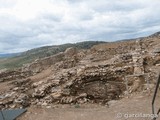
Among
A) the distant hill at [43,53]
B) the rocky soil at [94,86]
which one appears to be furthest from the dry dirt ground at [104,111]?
the distant hill at [43,53]

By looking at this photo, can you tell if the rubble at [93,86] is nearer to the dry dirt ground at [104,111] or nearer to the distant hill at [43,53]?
the dry dirt ground at [104,111]

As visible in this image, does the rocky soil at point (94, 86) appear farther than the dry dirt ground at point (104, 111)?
Yes

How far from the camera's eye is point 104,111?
11906mm

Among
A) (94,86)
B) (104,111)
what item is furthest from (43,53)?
(104,111)

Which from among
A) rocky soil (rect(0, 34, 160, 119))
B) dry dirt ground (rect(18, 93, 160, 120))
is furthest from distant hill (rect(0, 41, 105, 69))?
dry dirt ground (rect(18, 93, 160, 120))

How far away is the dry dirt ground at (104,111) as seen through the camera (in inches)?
437

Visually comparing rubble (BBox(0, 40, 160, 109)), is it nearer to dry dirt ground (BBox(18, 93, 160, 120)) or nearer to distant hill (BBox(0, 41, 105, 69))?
dry dirt ground (BBox(18, 93, 160, 120))

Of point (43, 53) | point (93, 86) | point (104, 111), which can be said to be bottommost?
point (43, 53)

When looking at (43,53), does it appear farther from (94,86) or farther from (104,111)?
(104,111)

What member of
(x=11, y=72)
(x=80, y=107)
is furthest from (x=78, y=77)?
(x=11, y=72)

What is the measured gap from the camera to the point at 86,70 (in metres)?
18.5

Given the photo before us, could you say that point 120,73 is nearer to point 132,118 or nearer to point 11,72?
point 132,118

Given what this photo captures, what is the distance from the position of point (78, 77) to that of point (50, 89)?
2.09m

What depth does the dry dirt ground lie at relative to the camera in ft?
36.4
